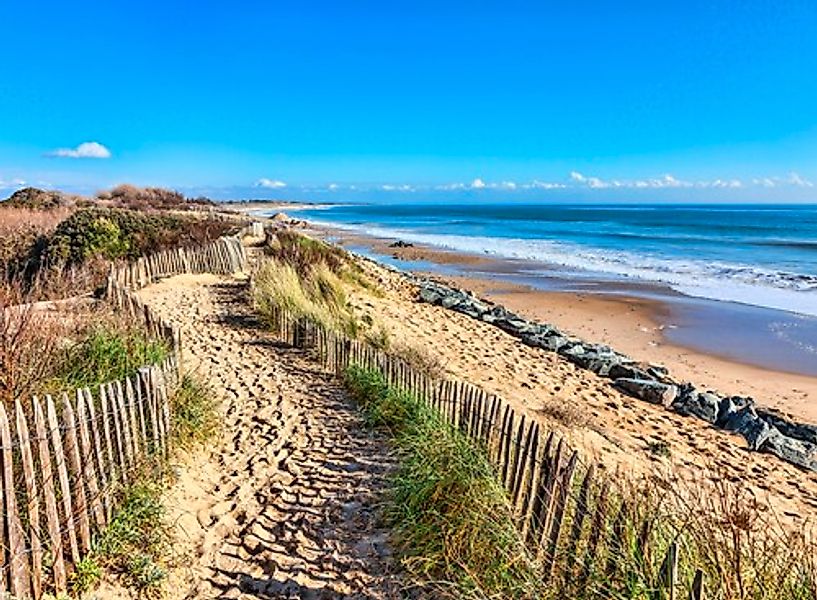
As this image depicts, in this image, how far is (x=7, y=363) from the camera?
5008 mm

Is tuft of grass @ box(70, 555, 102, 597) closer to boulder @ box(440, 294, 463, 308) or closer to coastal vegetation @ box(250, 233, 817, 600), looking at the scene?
coastal vegetation @ box(250, 233, 817, 600)

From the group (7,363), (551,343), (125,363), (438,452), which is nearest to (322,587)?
(438,452)

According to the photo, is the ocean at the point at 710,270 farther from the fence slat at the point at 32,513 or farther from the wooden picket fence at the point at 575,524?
the fence slat at the point at 32,513

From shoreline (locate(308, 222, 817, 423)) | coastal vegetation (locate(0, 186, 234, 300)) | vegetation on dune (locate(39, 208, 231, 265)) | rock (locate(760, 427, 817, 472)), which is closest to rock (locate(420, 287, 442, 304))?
shoreline (locate(308, 222, 817, 423))

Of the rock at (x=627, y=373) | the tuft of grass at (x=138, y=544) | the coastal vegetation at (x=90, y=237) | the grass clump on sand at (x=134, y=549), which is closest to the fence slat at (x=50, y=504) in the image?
the grass clump on sand at (x=134, y=549)

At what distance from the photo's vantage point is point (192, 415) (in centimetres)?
662

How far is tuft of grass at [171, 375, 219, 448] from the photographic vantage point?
6258 millimetres

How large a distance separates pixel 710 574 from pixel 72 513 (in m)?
3.76

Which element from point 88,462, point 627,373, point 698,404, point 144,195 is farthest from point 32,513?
point 144,195

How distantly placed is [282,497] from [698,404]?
742 cm

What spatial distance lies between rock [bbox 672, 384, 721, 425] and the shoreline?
116cm

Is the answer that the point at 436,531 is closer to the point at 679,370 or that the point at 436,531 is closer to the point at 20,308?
the point at 20,308

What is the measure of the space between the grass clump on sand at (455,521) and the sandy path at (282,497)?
0.88 feet

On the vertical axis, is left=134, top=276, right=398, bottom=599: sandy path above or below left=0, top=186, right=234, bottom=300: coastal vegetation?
below
